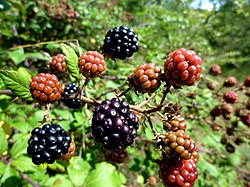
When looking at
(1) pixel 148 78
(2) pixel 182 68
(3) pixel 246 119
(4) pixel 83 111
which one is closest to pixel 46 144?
(1) pixel 148 78

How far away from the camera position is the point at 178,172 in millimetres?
1294

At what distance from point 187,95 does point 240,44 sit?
14.8 m

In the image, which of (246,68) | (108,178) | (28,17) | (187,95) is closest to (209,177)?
(187,95)

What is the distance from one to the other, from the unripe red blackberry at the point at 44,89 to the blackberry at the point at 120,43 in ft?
1.87

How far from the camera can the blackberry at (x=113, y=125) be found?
3.77ft

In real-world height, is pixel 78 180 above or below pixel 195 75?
below

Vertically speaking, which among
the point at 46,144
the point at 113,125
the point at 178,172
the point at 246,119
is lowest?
the point at 246,119

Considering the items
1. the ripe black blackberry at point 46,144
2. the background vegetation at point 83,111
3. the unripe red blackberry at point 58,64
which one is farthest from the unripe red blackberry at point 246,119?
the ripe black blackberry at point 46,144

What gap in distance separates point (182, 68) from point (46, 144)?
0.78m

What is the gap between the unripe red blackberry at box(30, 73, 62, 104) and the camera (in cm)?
129

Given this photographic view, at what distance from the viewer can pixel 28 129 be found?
2219 millimetres

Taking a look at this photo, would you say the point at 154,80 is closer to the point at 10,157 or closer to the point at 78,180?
the point at 78,180

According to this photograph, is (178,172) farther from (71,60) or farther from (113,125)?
(71,60)

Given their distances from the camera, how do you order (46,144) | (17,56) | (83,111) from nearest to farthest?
(46,144)
(17,56)
(83,111)
